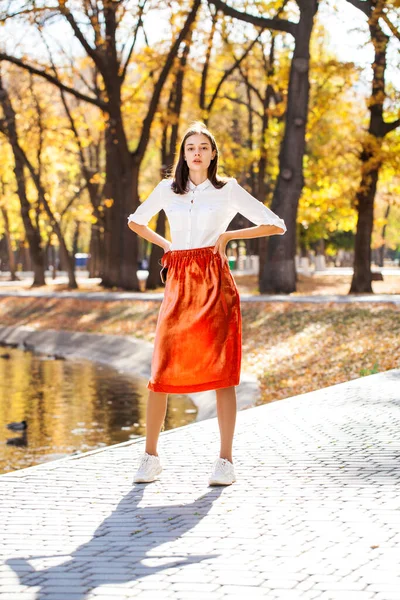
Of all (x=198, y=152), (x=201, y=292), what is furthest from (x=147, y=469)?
(x=198, y=152)

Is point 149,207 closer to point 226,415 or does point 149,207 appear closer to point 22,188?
point 226,415

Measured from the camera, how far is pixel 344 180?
99.1 ft

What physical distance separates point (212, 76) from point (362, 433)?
32138 mm

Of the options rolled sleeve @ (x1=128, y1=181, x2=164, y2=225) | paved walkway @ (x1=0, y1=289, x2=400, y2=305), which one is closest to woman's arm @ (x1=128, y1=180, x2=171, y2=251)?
rolled sleeve @ (x1=128, y1=181, x2=164, y2=225)

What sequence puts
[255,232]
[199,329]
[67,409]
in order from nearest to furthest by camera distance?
[199,329]
[255,232]
[67,409]

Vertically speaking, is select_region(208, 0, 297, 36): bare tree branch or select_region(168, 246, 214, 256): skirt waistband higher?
select_region(208, 0, 297, 36): bare tree branch

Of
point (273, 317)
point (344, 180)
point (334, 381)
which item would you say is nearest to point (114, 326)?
point (273, 317)

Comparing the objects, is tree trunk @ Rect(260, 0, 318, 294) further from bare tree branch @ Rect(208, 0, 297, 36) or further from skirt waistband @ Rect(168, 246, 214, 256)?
skirt waistband @ Rect(168, 246, 214, 256)

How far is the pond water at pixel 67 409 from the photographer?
479 inches

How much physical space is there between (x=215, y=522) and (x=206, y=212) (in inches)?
79.6

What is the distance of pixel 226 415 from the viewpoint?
688cm

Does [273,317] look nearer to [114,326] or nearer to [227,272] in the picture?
[114,326]

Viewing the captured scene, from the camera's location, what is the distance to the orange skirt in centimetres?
671

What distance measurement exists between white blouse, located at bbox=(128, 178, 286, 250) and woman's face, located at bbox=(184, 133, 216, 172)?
12cm
